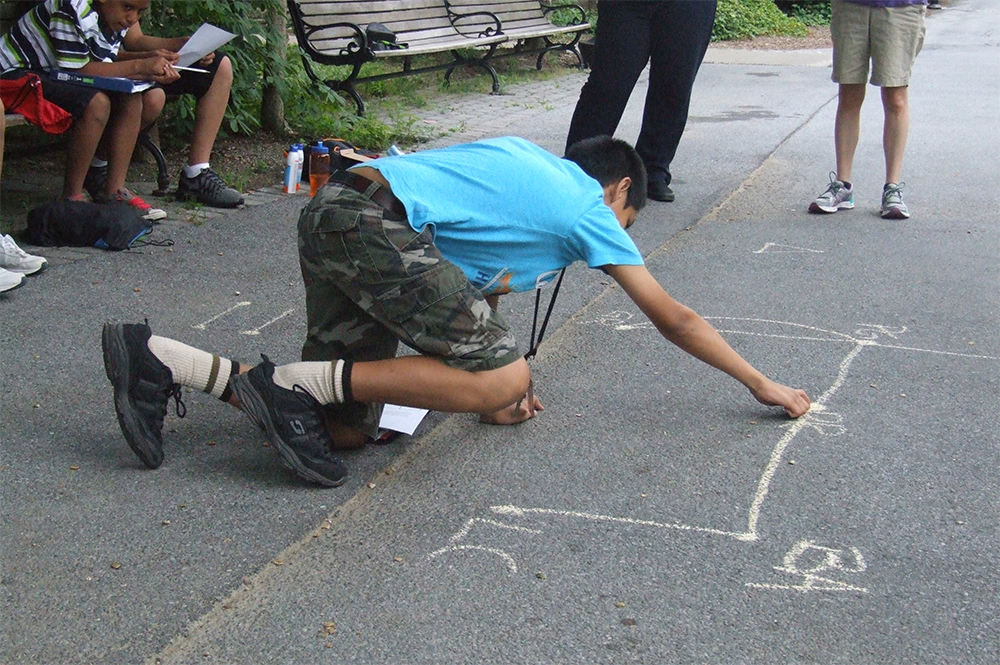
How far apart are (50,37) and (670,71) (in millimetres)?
3095

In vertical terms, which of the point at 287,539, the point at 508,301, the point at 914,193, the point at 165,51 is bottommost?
the point at 914,193

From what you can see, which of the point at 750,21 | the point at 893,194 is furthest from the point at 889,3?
the point at 750,21

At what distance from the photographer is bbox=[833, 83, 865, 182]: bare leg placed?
232 inches

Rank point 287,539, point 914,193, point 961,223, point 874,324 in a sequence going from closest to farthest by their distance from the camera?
point 287,539 → point 874,324 → point 961,223 → point 914,193

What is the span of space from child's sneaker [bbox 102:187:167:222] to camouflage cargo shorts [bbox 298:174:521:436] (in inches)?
100

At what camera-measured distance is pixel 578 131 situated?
6.10m

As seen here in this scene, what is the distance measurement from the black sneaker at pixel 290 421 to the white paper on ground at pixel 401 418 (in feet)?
1.11

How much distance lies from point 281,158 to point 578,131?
184cm

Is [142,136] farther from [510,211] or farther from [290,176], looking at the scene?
[510,211]

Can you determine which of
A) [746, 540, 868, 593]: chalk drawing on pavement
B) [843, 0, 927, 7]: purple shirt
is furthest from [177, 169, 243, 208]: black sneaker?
[746, 540, 868, 593]: chalk drawing on pavement

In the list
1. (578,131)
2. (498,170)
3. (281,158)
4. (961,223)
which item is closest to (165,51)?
(281,158)

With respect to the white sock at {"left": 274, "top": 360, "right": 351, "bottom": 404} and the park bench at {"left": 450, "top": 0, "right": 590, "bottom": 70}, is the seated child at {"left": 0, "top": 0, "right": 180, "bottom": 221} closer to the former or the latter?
the white sock at {"left": 274, "top": 360, "right": 351, "bottom": 404}

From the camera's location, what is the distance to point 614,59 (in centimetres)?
591

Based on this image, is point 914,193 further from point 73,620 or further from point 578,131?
point 73,620
